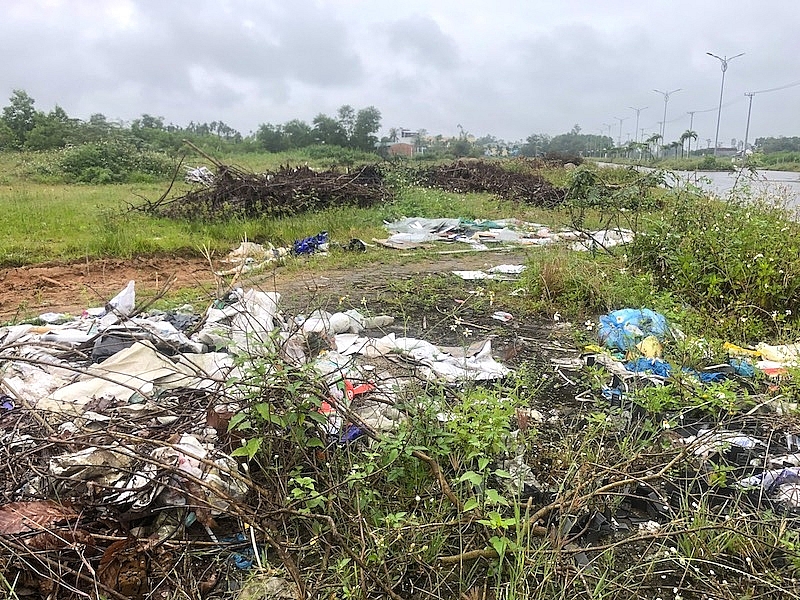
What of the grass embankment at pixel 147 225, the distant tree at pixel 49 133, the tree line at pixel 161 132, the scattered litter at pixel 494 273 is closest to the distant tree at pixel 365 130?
the tree line at pixel 161 132

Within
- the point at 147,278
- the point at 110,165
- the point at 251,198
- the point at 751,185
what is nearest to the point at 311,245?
the point at 147,278

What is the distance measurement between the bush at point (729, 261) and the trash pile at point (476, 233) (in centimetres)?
176

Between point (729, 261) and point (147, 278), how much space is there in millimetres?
5285

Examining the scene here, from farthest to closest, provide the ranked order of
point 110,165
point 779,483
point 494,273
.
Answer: point 110,165 < point 494,273 < point 779,483

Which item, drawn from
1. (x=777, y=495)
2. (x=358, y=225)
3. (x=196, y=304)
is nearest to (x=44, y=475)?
(x=777, y=495)

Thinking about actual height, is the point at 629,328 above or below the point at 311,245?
below

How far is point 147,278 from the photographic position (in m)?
5.78

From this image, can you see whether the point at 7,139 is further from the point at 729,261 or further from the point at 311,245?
the point at 729,261

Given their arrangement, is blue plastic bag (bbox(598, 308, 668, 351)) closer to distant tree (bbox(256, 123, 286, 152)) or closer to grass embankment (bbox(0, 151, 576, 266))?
grass embankment (bbox(0, 151, 576, 266))

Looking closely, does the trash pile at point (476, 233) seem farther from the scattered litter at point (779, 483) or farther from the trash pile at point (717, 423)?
the scattered litter at point (779, 483)

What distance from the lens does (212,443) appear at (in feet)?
6.77

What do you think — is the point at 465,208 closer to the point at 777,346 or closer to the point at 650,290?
the point at 650,290

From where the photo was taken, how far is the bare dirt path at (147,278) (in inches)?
186

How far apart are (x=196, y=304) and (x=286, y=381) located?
9.83 ft
